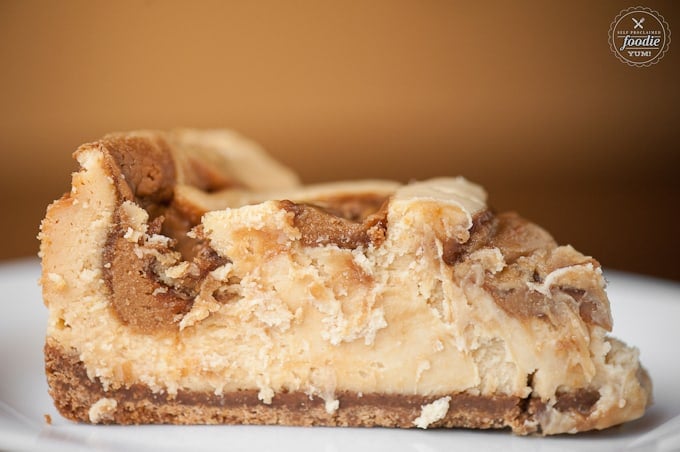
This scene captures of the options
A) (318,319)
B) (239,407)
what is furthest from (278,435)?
(318,319)

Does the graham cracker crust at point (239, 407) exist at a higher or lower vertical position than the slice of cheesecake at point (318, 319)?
lower

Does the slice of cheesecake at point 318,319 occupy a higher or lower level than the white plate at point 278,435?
higher

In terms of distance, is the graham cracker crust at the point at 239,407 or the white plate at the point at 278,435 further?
the graham cracker crust at the point at 239,407

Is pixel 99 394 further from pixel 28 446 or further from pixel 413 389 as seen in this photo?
pixel 413 389

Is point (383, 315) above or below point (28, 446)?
above

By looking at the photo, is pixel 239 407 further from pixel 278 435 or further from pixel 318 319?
pixel 318 319

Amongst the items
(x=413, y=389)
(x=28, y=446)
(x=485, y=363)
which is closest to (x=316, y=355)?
(x=413, y=389)

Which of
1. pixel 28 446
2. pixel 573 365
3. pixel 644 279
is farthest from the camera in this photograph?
pixel 644 279
